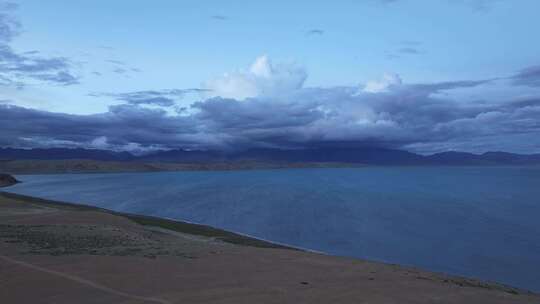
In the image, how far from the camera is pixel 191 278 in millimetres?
19281

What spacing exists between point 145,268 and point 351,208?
60913mm

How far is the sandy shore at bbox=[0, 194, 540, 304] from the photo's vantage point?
16219 millimetres

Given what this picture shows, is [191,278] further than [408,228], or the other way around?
[408,228]

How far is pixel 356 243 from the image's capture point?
45656 mm

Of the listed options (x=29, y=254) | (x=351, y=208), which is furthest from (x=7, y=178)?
(x=29, y=254)

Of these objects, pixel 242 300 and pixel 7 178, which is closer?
pixel 242 300

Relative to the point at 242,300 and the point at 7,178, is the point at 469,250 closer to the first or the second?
the point at 242,300

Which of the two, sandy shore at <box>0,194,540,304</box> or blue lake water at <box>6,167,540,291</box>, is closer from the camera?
sandy shore at <box>0,194,540,304</box>

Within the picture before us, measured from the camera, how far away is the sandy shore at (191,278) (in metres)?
16.2

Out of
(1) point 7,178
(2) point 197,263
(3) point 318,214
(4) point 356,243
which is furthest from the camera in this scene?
(1) point 7,178

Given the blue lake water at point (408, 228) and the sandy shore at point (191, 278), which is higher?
the sandy shore at point (191, 278)

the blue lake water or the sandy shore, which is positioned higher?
the sandy shore

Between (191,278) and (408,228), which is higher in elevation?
(191,278)

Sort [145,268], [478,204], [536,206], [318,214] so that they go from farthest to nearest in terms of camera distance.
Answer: [478,204] → [536,206] → [318,214] → [145,268]
